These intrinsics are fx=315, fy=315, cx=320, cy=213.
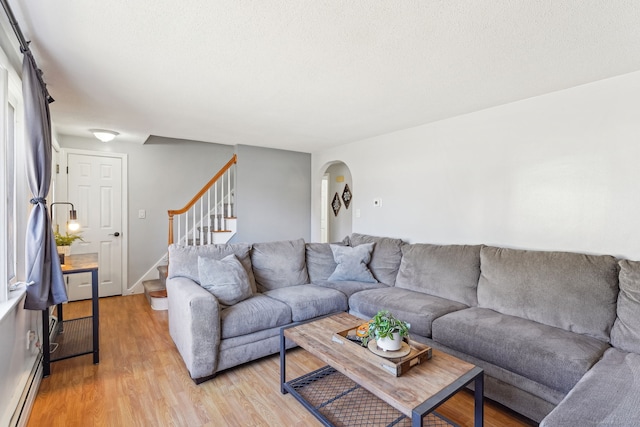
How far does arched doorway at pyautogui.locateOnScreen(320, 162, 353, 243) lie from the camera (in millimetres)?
6289

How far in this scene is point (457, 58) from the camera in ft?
6.52

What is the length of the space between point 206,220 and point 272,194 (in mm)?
1161

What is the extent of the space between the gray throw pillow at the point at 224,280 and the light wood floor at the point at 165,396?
21.9 inches

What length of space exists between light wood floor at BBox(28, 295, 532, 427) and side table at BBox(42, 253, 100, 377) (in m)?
0.08

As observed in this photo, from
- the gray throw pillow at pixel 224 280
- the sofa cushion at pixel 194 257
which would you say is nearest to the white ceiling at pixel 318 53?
the sofa cushion at pixel 194 257

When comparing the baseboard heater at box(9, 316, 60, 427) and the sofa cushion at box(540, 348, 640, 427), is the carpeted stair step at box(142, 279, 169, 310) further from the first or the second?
the sofa cushion at box(540, 348, 640, 427)

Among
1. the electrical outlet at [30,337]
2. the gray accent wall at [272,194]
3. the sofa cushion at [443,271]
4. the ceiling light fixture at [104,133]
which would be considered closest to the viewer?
the electrical outlet at [30,337]

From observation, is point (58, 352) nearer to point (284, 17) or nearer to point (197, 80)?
point (197, 80)

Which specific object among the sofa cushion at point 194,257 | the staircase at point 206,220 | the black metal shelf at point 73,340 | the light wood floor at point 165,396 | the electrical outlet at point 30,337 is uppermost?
the staircase at point 206,220

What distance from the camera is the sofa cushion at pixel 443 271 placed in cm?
273

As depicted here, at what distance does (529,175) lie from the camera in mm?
2725

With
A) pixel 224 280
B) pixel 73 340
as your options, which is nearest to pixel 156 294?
pixel 73 340

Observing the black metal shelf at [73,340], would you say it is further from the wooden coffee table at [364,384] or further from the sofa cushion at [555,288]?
the sofa cushion at [555,288]

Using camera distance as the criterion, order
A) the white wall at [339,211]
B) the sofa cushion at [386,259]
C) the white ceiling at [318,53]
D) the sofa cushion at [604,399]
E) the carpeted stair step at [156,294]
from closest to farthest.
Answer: the sofa cushion at [604,399] → the white ceiling at [318,53] → the sofa cushion at [386,259] → the carpeted stair step at [156,294] → the white wall at [339,211]
